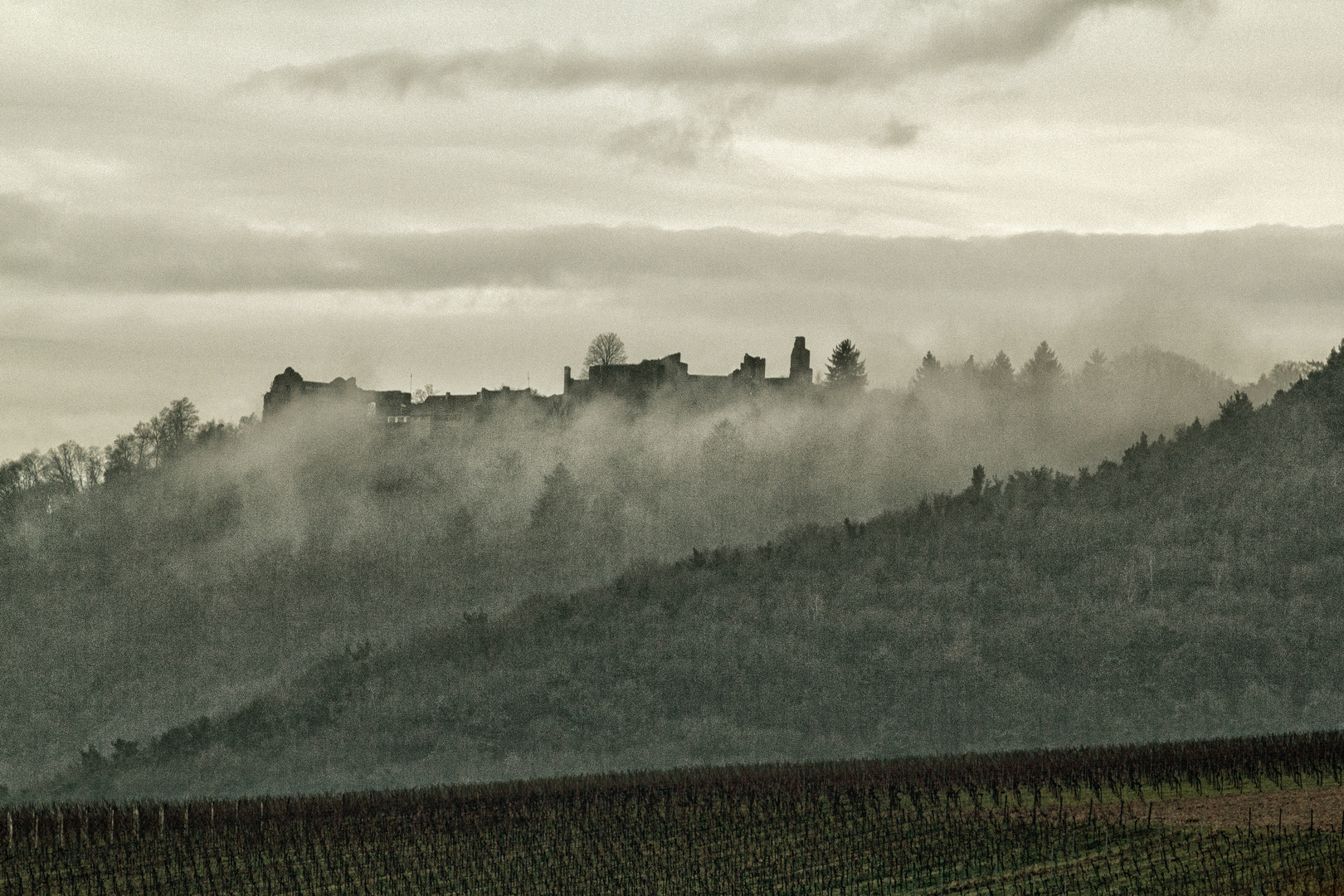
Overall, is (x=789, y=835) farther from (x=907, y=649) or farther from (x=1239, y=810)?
(x=907, y=649)

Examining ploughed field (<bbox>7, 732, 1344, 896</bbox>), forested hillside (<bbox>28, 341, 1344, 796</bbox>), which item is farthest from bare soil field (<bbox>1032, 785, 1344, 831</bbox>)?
forested hillside (<bbox>28, 341, 1344, 796</bbox>)

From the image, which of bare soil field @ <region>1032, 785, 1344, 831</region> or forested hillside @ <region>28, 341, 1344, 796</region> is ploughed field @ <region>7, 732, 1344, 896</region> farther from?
forested hillside @ <region>28, 341, 1344, 796</region>

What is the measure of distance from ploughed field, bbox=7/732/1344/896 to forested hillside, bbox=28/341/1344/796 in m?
62.6

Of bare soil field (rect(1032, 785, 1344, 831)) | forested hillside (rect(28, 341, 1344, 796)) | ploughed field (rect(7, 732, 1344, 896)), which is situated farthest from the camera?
forested hillside (rect(28, 341, 1344, 796))

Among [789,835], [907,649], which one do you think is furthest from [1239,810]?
[907,649]

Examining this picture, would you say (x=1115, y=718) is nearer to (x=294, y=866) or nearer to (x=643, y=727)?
(x=643, y=727)

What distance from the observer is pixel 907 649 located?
184m

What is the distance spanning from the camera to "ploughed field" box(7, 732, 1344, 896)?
60.6m

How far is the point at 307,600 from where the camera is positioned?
199375 millimetres

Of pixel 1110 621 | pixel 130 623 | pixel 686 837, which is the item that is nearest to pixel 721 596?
pixel 1110 621

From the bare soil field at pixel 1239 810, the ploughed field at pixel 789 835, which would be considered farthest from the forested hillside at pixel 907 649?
the bare soil field at pixel 1239 810

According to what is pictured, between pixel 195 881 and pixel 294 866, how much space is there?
13.3ft

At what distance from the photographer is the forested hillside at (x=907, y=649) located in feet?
536

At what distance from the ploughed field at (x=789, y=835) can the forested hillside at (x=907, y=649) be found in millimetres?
62563
